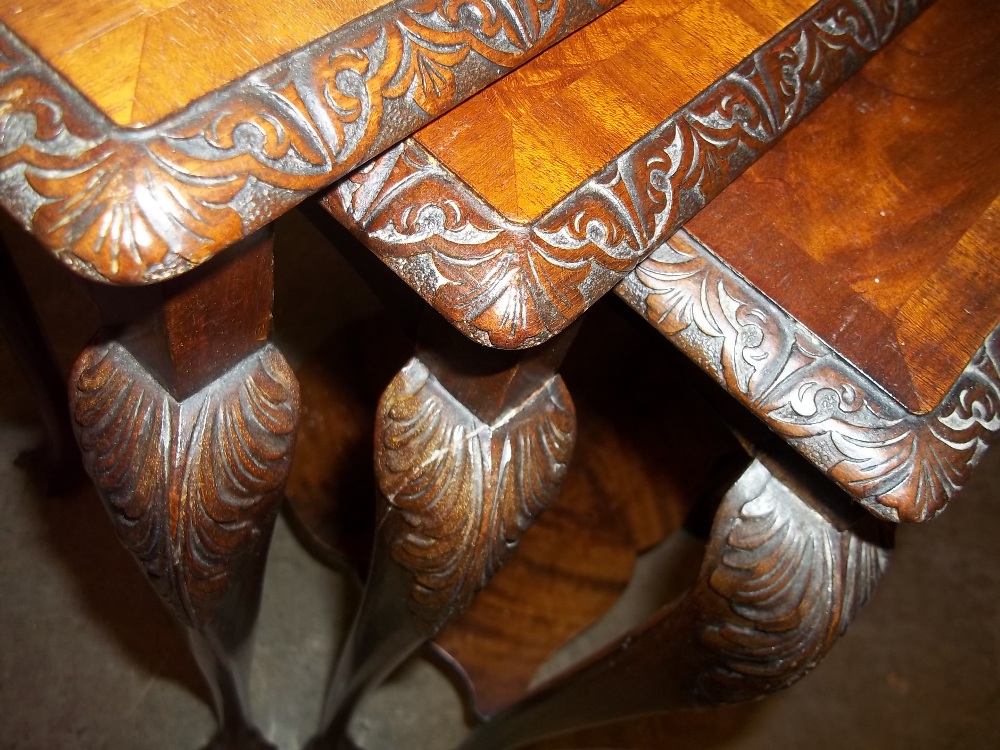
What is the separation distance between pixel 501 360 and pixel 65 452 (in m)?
0.70

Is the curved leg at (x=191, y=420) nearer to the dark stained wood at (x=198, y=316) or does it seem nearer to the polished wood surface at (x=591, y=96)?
the dark stained wood at (x=198, y=316)

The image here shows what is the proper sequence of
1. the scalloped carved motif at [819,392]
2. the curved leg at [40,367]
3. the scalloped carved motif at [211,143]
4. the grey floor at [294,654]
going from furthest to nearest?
the grey floor at [294,654], the curved leg at [40,367], the scalloped carved motif at [819,392], the scalloped carved motif at [211,143]

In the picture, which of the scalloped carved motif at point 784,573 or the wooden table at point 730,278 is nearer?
the wooden table at point 730,278

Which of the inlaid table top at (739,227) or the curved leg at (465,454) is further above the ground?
the inlaid table top at (739,227)

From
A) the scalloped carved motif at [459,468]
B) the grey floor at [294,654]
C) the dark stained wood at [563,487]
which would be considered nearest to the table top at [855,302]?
the scalloped carved motif at [459,468]

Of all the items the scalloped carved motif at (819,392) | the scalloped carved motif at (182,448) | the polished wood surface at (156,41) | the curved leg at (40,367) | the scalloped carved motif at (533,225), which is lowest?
the curved leg at (40,367)

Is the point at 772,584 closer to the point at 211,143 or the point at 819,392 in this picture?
the point at 819,392

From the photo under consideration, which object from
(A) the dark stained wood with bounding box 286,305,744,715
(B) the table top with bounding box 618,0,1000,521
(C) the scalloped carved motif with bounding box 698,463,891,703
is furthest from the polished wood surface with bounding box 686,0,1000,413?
(A) the dark stained wood with bounding box 286,305,744,715

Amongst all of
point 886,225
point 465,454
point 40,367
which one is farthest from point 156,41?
point 40,367

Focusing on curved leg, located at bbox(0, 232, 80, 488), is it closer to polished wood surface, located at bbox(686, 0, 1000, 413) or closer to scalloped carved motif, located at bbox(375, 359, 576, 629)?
scalloped carved motif, located at bbox(375, 359, 576, 629)

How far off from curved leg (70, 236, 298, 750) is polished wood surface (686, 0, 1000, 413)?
0.24 metres

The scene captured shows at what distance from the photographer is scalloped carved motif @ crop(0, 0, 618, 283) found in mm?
339

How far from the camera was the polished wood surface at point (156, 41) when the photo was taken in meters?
0.35

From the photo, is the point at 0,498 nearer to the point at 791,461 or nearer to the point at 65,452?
the point at 65,452
